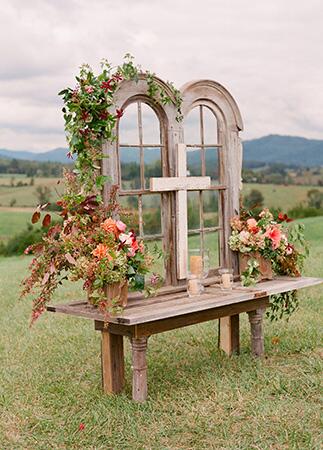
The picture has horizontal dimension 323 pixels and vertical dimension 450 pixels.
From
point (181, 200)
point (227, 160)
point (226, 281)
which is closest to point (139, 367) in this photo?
point (226, 281)

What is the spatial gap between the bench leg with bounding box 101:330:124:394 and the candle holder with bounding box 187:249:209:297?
69 cm

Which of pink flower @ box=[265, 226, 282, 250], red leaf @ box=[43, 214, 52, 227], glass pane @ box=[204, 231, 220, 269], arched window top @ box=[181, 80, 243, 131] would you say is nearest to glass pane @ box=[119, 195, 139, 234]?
red leaf @ box=[43, 214, 52, 227]

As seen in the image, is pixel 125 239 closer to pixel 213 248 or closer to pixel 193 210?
pixel 193 210

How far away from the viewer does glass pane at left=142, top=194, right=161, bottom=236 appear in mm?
5672

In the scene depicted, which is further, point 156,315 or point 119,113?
point 119,113

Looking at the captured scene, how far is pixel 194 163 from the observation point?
6.17m

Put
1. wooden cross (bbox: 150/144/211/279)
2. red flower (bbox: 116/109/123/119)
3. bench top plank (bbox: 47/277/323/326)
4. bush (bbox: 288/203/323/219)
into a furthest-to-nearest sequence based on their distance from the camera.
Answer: bush (bbox: 288/203/323/219) < wooden cross (bbox: 150/144/211/279) < red flower (bbox: 116/109/123/119) < bench top plank (bbox: 47/277/323/326)

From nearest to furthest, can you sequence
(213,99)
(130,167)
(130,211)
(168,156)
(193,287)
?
1. (130,211)
2. (130,167)
3. (193,287)
4. (168,156)
5. (213,99)

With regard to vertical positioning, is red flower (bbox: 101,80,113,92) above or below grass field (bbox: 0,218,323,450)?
above

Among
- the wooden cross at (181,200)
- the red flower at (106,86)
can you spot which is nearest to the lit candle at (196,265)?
the wooden cross at (181,200)

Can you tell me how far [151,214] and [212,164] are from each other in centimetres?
86

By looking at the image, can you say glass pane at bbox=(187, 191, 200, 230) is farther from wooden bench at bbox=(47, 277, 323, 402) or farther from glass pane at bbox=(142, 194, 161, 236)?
wooden bench at bbox=(47, 277, 323, 402)

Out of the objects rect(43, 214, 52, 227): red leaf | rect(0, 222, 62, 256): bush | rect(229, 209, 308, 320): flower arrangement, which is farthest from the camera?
rect(0, 222, 62, 256): bush

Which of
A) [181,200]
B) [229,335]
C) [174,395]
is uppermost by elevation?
[181,200]
